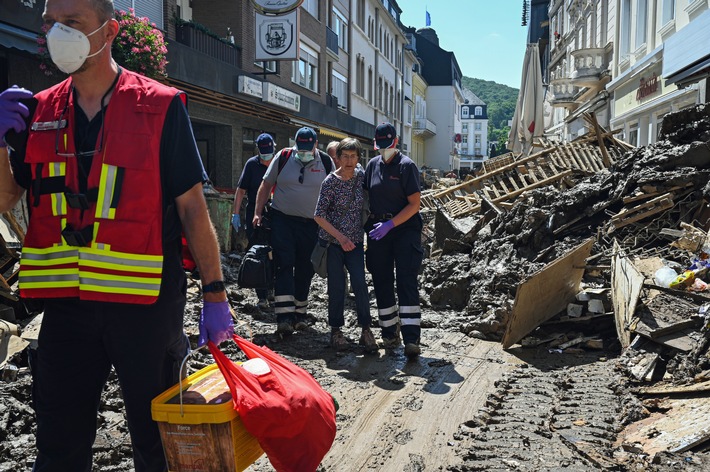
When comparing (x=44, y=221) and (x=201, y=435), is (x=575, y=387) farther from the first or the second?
(x=44, y=221)

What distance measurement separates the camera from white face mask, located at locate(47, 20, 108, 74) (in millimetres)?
2150

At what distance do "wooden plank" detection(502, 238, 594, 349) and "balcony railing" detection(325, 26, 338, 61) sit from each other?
24.1 meters

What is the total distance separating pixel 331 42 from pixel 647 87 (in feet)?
49.2

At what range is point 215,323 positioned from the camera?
235cm

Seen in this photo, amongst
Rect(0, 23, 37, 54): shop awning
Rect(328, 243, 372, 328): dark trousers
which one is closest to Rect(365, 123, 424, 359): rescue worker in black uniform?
Rect(328, 243, 372, 328): dark trousers

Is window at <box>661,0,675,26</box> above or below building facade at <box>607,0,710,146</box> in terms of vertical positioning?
above

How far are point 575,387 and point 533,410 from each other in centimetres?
63

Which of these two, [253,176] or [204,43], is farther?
[204,43]

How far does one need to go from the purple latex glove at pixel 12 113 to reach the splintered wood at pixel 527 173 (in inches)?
426

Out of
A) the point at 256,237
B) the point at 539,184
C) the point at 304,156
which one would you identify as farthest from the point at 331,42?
the point at 304,156

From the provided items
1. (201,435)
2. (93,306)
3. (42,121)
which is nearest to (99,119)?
(42,121)

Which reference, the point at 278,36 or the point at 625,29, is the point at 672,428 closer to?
the point at 278,36

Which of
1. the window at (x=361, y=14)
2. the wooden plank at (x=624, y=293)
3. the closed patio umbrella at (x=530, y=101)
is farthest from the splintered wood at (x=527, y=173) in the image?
the window at (x=361, y=14)

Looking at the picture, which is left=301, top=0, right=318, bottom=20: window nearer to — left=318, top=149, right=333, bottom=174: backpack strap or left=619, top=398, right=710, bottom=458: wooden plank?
left=318, top=149, right=333, bottom=174: backpack strap
